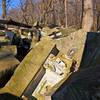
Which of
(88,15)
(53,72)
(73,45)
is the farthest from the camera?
(88,15)

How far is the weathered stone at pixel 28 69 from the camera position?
4.43 m

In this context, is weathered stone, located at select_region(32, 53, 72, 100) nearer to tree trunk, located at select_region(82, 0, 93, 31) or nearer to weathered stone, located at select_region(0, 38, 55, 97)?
weathered stone, located at select_region(0, 38, 55, 97)

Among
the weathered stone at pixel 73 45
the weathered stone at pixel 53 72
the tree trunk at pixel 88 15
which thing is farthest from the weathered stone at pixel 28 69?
the tree trunk at pixel 88 15

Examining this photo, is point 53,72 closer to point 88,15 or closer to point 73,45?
point 73,45

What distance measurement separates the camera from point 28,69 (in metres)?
4.61

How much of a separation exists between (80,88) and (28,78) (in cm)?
103

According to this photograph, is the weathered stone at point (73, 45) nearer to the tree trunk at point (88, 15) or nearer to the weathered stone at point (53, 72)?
the weathered stone at point (53, 72)

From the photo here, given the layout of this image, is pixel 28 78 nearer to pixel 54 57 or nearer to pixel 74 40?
pixel 54 57

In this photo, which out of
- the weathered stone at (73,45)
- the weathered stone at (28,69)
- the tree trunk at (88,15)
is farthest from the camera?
the tree trunk at (88,15)

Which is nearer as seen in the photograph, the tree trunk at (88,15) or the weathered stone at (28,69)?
the weathered stone at (28,69)

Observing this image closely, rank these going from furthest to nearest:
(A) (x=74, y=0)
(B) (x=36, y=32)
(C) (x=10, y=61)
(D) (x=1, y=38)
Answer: (A) (x=74, y=0) → (B) (x=36, y=32) → (D) (x=1, y=38) → (C) (x=10, y=61)

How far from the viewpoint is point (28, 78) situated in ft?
14.8

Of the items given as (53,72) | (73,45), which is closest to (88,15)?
(73,45)

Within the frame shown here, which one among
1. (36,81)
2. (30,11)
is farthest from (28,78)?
(30,11)
